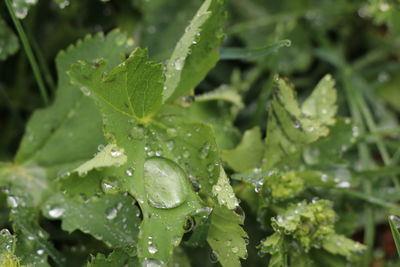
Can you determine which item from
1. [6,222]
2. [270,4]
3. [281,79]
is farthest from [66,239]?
[270,4]

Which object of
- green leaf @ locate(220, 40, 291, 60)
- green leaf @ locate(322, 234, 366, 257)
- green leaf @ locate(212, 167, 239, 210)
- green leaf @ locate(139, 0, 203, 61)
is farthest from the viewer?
green leaf @ locate(139, 0, 203, 61)

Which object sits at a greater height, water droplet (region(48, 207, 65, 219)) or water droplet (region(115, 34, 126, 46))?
water droplet (region(115, 34, 126, 46))

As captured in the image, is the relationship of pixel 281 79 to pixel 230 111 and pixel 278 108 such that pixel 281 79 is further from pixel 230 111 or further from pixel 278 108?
pixel 230 111

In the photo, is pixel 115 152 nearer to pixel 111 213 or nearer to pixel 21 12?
pixel 111 213

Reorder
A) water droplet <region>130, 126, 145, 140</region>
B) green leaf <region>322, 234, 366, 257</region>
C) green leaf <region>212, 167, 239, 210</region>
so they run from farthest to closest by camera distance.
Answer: green leaf <region>322, 234, 366, 257</region> < water droplet <region>130, 126, 145, 140</region> < green leaf <region>212, 167, 239, 210</region>

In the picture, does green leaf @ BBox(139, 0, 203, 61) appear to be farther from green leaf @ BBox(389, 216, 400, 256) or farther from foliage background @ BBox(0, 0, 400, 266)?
green leaf @ BBox(389, 216, 400, 256)

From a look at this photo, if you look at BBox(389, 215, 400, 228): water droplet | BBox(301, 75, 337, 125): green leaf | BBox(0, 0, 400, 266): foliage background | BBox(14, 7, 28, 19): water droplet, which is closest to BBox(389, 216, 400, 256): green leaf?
BBox(389, 215, 400, 228): water droplet

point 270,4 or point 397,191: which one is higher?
point 270,4
